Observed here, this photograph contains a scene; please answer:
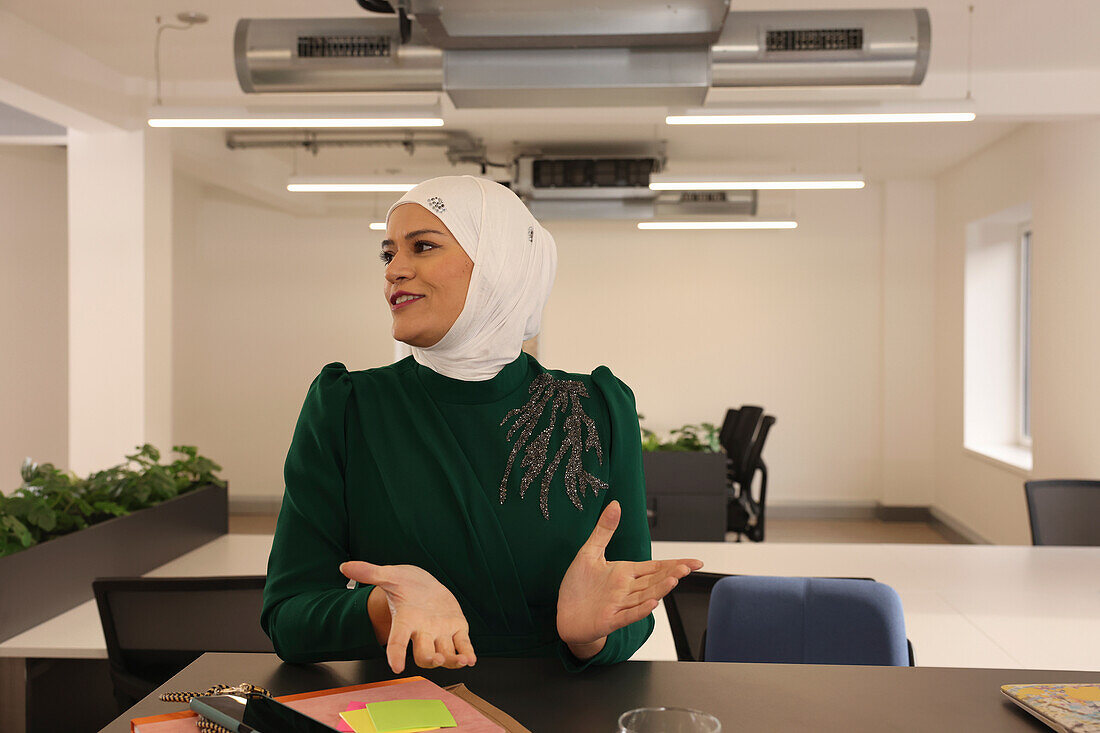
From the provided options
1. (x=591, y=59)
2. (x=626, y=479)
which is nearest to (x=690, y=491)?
(x=591, y=59)

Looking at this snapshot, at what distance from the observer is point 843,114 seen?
3.72m

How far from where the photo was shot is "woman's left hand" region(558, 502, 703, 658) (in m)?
0.91

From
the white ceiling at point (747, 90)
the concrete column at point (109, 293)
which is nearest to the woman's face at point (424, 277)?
the white ceiling at point (747, 90)

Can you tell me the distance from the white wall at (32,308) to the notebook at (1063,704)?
23.1 ft

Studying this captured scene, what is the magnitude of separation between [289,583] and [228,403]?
26.4 feet

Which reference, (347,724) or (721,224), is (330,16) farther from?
(347,724)

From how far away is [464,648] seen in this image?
0.78 metres

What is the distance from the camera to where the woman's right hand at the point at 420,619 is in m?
0.77

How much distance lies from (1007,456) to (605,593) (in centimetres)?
651

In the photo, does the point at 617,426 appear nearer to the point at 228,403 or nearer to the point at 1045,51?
the point at 1045,51

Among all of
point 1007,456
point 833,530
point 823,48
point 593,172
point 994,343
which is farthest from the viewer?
point 833,530

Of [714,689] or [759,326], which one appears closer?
[714,689]

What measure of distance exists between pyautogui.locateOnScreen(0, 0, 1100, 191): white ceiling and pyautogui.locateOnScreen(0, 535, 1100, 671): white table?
1.95m

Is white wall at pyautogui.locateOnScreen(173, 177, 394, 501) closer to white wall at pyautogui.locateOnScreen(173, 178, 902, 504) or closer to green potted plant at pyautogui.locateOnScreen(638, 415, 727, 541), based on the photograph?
white wall at pyautogui.locateOnScreen(173, 178, 902, 504)
